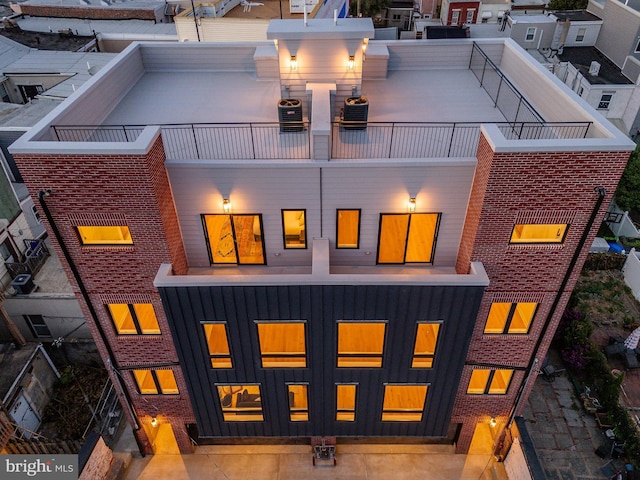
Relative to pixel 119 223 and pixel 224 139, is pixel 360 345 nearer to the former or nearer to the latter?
pixel 224 139

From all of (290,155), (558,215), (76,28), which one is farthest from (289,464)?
(76,28)

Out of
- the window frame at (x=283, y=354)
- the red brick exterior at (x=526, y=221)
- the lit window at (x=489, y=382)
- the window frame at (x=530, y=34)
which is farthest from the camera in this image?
the window frame at (x=530, y=34)

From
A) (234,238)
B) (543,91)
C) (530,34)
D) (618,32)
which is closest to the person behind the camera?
(234,238)

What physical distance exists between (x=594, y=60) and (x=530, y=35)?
6688 millimetres

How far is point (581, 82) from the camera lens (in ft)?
125

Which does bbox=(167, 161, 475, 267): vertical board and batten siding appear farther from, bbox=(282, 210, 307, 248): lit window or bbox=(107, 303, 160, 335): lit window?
bbox=(107, 303, 160, 335): lit window

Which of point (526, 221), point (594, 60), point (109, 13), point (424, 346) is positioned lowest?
point (594, 60)

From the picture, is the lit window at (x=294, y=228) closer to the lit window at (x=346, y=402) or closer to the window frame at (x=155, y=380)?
the lit window at (x=346, y=402)

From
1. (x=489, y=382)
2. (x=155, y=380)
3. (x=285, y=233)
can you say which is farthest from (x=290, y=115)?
(x=489, y=382)

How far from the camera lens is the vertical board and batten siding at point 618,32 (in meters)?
38.7

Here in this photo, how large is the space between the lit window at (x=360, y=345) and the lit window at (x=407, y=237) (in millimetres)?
2301

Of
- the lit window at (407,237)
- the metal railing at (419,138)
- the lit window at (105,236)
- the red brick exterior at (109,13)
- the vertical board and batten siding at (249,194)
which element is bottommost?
the red brick exterior at (109,13)

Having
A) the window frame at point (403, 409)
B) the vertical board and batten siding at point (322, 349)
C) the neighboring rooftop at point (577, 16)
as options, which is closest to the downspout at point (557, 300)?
the vertical board and batten siding at point (322, 349)

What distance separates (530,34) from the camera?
44.5m
